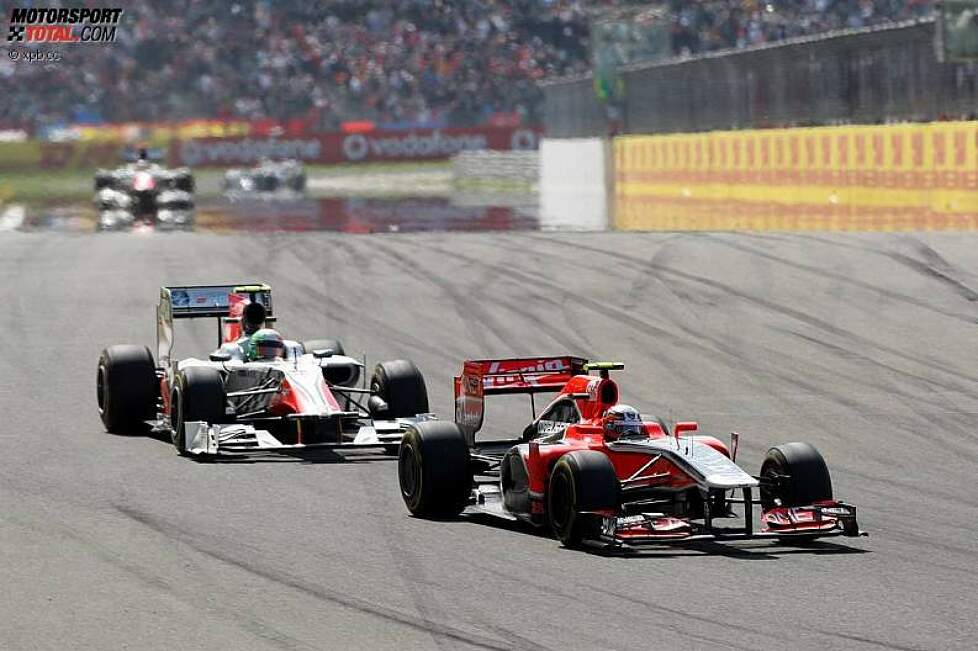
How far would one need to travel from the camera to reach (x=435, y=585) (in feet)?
29.7

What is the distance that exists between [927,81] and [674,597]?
26.7m

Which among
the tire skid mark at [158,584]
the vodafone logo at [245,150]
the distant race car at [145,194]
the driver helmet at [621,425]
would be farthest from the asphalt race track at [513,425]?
the vodafone logo at [245,150]

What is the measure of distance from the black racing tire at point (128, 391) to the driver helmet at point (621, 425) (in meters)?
5.46

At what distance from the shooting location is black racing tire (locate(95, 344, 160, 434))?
14.7 m

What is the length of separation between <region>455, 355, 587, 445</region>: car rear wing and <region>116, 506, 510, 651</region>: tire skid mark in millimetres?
2172

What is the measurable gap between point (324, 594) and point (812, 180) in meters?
29.9

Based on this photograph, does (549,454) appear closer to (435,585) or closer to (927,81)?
(435,585)

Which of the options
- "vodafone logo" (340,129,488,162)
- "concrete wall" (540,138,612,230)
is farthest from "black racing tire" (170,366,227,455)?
"vodafone logo" (340,129,488,162)

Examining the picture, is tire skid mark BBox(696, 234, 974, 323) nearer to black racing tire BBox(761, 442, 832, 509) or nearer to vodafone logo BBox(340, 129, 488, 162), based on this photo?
black racing tire BBox(761, 442, 832, 509)

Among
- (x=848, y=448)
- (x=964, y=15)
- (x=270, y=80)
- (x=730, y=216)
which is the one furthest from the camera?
(x=270, y=80)

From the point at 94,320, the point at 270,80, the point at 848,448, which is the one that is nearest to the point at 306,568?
the point at 848,448

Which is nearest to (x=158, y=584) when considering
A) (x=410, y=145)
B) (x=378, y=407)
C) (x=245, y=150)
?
(x=378, y=407)

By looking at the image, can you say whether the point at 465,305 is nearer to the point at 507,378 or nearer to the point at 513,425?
the point at 513,425

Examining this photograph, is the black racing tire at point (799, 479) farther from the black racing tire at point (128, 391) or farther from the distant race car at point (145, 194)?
the distant race car at point (145, 194)
